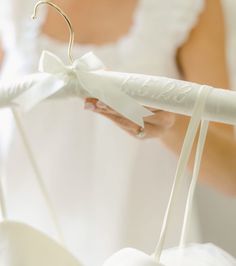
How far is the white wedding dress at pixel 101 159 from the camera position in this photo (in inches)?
26.4

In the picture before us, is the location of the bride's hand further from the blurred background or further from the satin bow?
the blurred background

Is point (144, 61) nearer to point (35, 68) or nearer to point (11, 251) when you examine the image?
point (35, 68)

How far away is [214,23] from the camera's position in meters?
0.69

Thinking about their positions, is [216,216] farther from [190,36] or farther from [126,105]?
[126,105]

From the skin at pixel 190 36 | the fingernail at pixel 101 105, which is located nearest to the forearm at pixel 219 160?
the skin at pixel 190 36

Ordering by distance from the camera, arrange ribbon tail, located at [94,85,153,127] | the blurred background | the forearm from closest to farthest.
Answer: ribbon tail, located at [94,85,153,127] → the forearm → the blurred background

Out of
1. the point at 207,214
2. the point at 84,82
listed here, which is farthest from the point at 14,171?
the point at 84,82

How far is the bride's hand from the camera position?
0.41 metres

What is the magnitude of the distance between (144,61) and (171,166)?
133 millimetres

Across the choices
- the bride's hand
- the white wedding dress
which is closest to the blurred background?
the white wedding dress

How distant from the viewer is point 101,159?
691 millimetres

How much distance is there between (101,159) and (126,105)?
338 mm

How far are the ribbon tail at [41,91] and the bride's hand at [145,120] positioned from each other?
1.4 inches

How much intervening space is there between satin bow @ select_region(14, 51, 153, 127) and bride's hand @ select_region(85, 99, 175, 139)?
0.03 m
